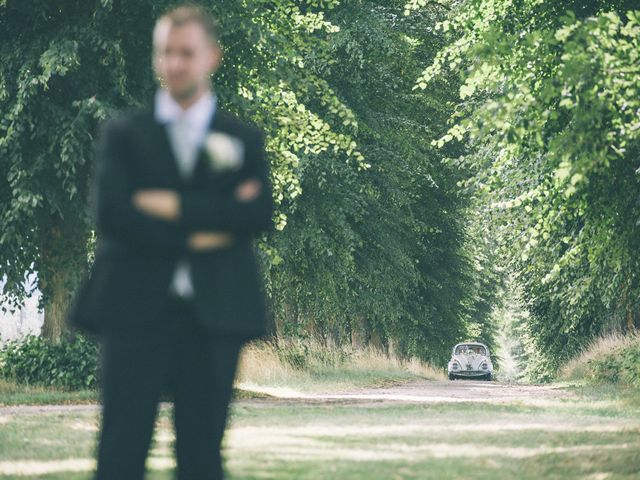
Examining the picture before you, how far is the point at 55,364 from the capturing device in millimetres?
17516

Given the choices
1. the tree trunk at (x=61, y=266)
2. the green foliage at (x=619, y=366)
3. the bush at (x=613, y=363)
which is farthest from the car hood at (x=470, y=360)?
the tree trunk at (x=61, y=266)

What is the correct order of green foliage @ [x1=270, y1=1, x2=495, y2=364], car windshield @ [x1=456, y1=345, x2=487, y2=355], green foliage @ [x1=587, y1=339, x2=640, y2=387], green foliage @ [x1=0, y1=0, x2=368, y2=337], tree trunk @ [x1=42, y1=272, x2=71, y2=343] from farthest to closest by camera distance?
car windshield @ [x1=456, y1=345, x2=487, y2=355] → green foliage @ [x1=270, y1=1, x2=495, y2=364] → green foliage @ [x1=587, y1=339, x2=640, y2=387] → tree trunk @ [x1=42, y1=272, x2=71, y2=343] → green foliage @ [x1=0, y1=0, x2=368, y2=337]

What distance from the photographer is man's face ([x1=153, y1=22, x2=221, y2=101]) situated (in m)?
3.88

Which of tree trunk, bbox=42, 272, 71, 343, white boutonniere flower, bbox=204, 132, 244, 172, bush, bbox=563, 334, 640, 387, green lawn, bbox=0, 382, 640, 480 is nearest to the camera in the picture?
white boutonniere flower, bbox=204, 132, 244, 172

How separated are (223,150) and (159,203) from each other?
287 millimetres

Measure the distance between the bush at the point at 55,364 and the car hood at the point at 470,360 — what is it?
80.4 feet

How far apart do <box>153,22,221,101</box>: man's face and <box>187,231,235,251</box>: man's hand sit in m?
0.47

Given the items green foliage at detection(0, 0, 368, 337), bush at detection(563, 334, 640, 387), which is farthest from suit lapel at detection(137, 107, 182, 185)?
bush at detection(563, 334, 640, 387)

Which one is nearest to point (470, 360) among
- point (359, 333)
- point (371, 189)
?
point (359, 333)

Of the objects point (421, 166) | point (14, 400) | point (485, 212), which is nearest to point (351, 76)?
point (421, 166)

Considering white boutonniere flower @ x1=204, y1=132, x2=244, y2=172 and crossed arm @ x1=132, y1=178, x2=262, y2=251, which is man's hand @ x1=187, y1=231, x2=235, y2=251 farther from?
white boutonniere flower @ x1=204, y1=132, x2=244, y2=172

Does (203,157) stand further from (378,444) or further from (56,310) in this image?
(56,310)

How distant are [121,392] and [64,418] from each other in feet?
28.4

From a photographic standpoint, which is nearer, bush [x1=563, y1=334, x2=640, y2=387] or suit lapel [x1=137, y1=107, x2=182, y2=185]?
suit lapel [x1=137, y1=107, x2=182, y2=185]
